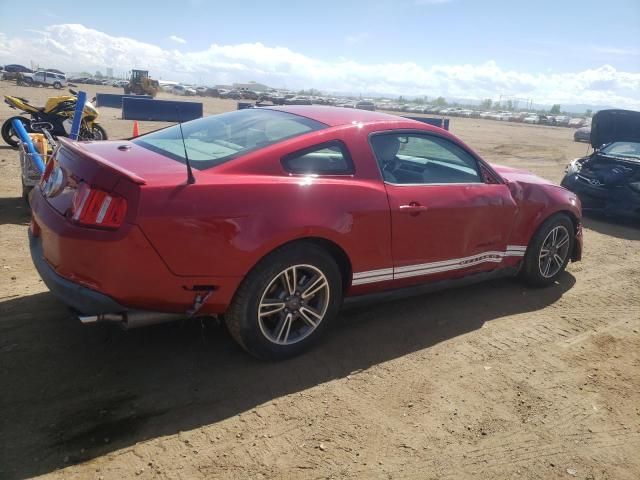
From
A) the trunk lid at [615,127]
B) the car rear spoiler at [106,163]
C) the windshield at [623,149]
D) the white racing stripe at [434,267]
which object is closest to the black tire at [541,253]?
the white racing stripe at [434,267]

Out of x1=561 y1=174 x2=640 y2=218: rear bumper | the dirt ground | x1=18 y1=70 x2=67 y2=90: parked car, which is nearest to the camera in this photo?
the dirt ground

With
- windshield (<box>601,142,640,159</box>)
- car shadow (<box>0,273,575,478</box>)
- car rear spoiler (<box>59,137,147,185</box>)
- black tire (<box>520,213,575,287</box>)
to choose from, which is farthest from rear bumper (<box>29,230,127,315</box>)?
windshield (<box>601,142,640,159</box>)

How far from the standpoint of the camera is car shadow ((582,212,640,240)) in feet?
25.1

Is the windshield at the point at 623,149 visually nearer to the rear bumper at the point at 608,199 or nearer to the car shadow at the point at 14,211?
the rear bumper at the point at 608,199

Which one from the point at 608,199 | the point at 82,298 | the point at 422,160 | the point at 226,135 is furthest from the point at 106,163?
the point at 608,199

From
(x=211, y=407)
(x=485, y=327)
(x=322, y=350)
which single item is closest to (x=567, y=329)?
(x=485, y=327)

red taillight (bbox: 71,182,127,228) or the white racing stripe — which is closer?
red taillight (bbox: 71,182,127,228)

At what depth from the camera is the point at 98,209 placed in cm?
259

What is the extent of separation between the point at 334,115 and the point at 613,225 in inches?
261

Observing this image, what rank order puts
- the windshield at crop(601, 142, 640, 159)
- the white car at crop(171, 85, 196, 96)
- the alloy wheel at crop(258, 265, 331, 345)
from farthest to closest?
the white car at crop(171, 85, 196, 96), the windshield at crop(601, 142, 640, 159), the alloy wheel at crop(258, 265, 331, 345)

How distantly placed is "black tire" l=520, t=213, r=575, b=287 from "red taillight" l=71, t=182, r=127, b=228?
12.1 feet

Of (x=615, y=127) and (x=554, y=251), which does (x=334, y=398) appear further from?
(x=615, y=127)

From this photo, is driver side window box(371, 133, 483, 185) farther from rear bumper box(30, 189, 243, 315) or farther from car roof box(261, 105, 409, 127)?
rear bumper box(30, 189, 243, 315)

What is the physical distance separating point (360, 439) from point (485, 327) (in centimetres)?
184
